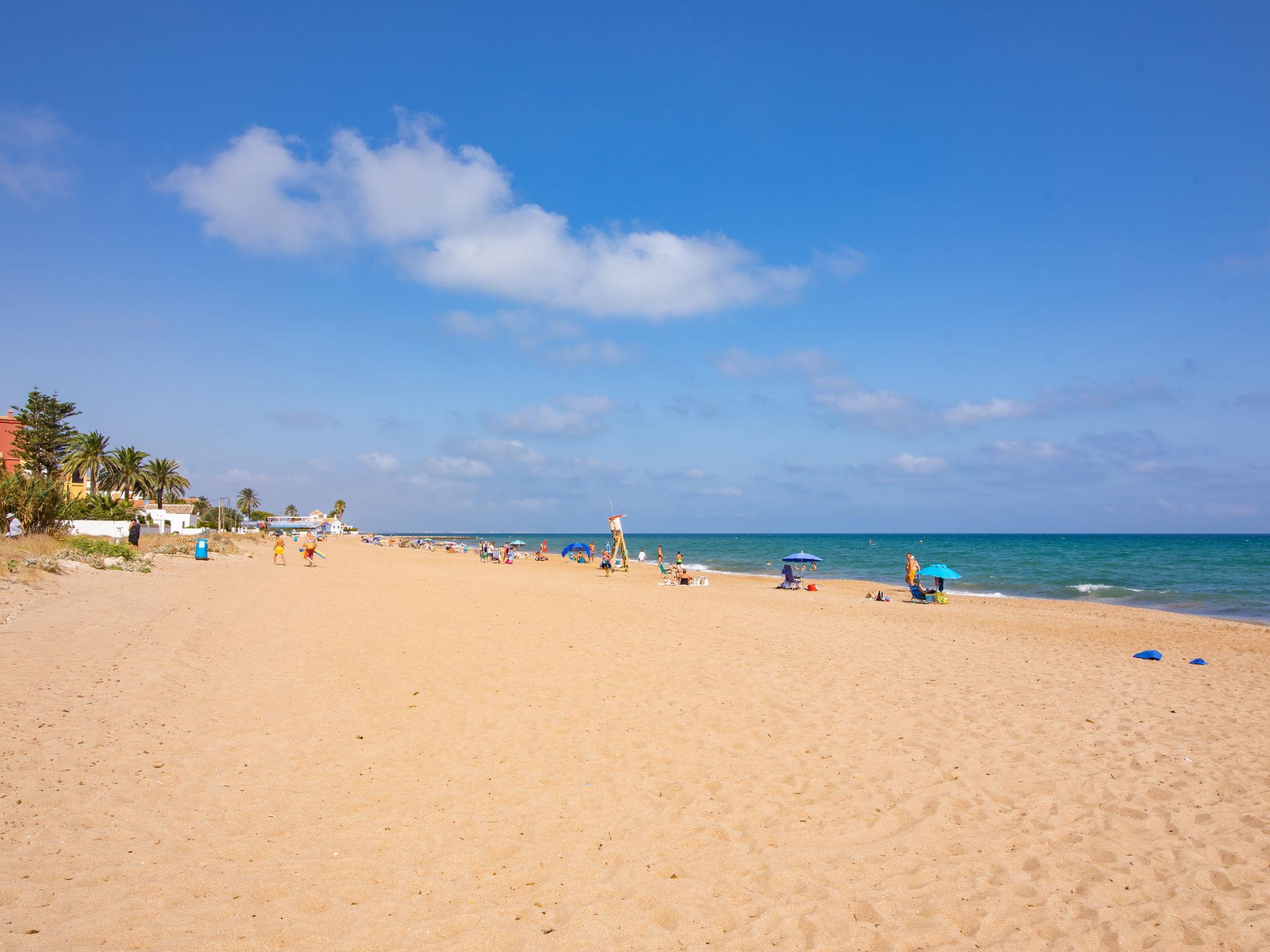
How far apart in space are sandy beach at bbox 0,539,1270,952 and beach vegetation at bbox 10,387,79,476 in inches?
1590

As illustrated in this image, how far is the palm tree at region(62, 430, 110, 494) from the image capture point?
50125 millimetres

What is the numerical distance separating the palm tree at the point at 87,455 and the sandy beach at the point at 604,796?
157 ft

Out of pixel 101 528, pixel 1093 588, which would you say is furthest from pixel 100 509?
pixel 1093 588

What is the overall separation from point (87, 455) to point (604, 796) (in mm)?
59563

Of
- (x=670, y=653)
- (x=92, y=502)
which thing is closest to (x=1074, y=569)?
(x=670, y=653)

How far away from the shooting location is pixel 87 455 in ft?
166

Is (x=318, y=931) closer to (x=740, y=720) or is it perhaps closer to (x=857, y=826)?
(x=857, y=826)

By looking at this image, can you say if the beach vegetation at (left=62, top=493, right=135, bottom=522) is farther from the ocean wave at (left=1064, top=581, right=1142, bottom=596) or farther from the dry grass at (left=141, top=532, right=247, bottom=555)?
the ocean wave at (left=1064, top=581, right=1142, bottom=596)

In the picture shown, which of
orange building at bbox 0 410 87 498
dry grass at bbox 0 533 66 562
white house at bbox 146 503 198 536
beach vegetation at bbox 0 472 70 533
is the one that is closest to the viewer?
dry grass at bbox 0 533 66 562

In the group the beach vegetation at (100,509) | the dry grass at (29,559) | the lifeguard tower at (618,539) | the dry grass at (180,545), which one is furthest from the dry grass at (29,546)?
the lifeguard tower at (618,539)

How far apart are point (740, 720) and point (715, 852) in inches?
123

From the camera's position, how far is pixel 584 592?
2270cm

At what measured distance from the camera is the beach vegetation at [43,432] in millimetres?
42688

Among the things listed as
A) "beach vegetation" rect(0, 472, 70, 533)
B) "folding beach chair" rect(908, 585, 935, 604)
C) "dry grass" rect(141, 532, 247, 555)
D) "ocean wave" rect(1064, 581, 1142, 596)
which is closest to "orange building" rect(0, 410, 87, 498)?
"dry grass" rect(141, 532, 247, 555)
